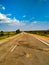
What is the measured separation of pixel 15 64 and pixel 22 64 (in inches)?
14.7

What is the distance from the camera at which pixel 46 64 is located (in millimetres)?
6875

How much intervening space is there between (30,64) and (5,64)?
1349mm

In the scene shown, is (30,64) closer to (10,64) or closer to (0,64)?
(10,64)

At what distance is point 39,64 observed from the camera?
6875mm

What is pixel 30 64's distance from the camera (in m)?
6.94

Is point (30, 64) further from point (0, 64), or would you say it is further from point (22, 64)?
A: point (0, 64)

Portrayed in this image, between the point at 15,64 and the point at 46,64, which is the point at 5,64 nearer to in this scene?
the point at 15,64

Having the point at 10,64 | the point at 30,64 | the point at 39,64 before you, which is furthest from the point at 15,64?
the point at 39,64

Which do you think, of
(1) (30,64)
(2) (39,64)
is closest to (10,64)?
(1) (30,64)

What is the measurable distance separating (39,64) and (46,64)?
14.6 inches

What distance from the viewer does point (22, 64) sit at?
694cm

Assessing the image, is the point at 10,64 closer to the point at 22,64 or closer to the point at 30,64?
the point at 22,64

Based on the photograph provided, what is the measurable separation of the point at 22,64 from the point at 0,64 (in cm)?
120

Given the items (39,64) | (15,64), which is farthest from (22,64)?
(39,64)
